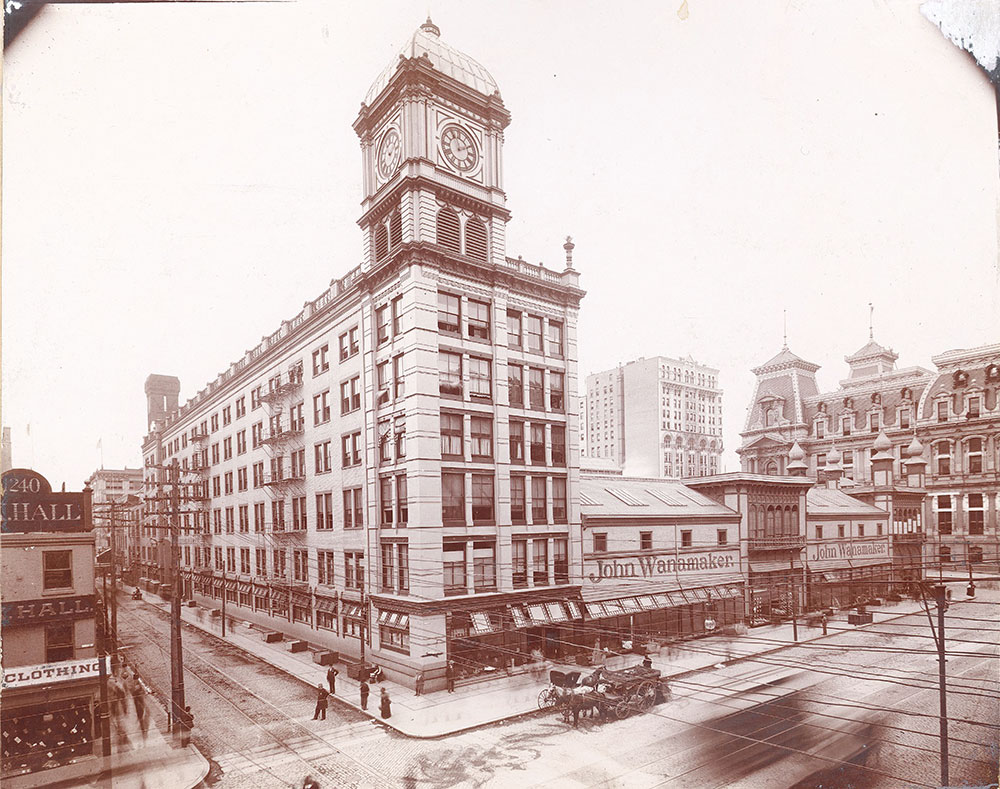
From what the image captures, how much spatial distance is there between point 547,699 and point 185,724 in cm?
749

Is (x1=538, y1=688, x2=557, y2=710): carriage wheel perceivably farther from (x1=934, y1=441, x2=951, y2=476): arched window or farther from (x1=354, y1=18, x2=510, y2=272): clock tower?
(x1=354, y1=18, x2=510, y2=272): clock tower

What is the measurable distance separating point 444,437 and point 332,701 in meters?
6.11

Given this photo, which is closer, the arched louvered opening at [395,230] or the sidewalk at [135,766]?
the sidewalk at [135,766]

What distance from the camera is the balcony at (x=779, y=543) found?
2134 cm

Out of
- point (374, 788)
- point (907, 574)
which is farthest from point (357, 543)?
point (907, 574)

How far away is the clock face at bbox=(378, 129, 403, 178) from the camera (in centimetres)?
1127

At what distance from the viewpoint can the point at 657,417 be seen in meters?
16.2

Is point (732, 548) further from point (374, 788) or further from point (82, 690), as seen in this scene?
point (82, 690)

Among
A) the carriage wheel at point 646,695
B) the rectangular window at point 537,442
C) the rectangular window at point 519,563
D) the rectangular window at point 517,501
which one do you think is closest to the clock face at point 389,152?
the rectangular window at point 537,442

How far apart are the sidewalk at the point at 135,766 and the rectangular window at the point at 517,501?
8.22 metres

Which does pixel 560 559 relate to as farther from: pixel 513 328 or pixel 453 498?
pixel 513 328

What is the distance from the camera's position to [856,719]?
12742 mm

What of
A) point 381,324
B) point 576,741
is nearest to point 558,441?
point 381,324

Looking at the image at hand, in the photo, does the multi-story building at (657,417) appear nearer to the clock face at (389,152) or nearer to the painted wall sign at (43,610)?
the clock face at (389,152)
